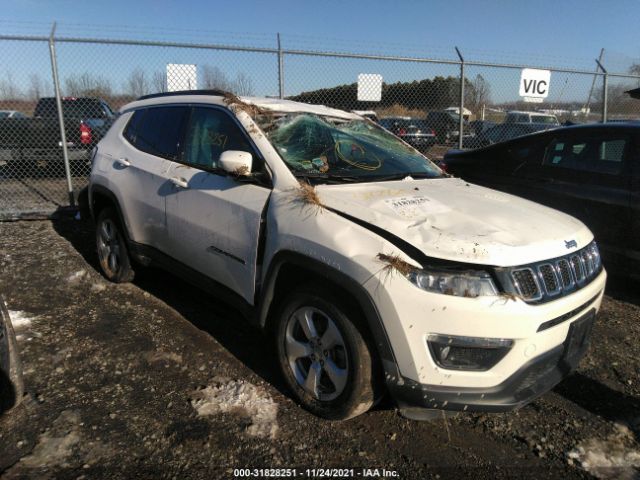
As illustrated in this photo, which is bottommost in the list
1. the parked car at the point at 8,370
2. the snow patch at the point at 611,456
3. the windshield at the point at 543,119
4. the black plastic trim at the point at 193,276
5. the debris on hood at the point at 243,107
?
the snow patch at the point at 611,456

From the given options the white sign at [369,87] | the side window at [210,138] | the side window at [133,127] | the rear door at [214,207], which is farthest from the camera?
the white sign at [369,87]

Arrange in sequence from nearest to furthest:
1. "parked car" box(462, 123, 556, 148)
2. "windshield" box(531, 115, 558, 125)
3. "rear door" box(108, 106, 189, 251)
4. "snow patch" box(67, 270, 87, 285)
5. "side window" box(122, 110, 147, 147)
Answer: "rear door" box(108, 106, 189, 251)
"side window" box(122, 110, 147, 147)
"snow patch" box(67, 270, 87, 285)
"parked car" box(462, 123, 556, 148)
"windshield" box(531, 115, 558, 125)

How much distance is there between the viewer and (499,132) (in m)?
12.6

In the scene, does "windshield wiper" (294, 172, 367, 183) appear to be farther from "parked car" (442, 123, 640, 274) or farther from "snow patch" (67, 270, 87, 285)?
"snow patch" (67, 270, 87, 285)

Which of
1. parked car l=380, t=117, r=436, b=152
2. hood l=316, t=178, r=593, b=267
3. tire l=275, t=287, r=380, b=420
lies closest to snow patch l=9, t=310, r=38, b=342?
tire l=275, t=287, r=380, b=420

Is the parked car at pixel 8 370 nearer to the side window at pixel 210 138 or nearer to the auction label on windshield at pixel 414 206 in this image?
the side window at pixel 210 138

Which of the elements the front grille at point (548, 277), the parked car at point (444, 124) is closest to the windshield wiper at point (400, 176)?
the front grille at point (548, 277)

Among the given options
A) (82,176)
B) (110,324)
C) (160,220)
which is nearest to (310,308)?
(160,220)

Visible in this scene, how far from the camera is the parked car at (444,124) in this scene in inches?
510

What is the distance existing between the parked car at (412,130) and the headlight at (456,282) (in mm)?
11419

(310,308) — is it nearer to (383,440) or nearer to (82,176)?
(383,440)

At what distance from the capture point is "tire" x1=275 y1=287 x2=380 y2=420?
2.50 meters

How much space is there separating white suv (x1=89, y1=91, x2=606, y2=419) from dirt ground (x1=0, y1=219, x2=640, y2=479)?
281mm

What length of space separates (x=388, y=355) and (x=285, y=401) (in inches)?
36.7
